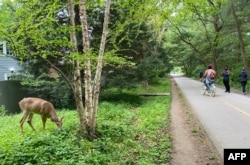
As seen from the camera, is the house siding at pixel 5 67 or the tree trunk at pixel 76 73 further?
the house siding at pixel 5 67

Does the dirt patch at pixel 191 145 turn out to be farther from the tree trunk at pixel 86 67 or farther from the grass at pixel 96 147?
the tree trunk at pixel 86 67

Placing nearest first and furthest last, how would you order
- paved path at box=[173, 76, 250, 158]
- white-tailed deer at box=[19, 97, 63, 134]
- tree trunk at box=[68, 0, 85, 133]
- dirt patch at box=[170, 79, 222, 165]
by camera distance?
dirt patch at box=[170, 79, 222, 165] < paved path at box=[173, 76, 250, 158] < tree trunk at box=[68, 0, 85, 133] < white-tailed deer at box=[19, 97, 63, 134]

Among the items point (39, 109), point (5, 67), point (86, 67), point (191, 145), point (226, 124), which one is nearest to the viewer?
point (191, 145)

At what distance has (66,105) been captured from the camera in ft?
52.9

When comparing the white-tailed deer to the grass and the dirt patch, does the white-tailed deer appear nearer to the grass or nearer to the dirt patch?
the grass

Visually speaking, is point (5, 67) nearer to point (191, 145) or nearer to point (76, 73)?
point (76, 73)

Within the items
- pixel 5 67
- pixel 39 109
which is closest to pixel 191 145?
pixel 39 109

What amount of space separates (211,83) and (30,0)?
14036 mm

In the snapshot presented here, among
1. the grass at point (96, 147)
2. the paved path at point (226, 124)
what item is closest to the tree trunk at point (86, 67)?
the grass at point (96, 147)

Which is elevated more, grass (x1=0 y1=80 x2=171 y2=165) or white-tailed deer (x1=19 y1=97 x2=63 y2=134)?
white-tailed deer (x1=19 y1=97 x2=63 y2=134)

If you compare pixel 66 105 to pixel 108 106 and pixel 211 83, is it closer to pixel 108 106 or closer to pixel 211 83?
pixel 108 106

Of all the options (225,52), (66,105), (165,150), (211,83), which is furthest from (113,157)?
(225,52)

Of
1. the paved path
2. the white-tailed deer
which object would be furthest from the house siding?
the paved path

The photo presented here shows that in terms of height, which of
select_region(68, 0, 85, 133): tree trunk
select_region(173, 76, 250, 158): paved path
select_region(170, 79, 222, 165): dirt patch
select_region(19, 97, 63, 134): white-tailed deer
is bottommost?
select_region(170, 79, 222, 165): dirt patch
